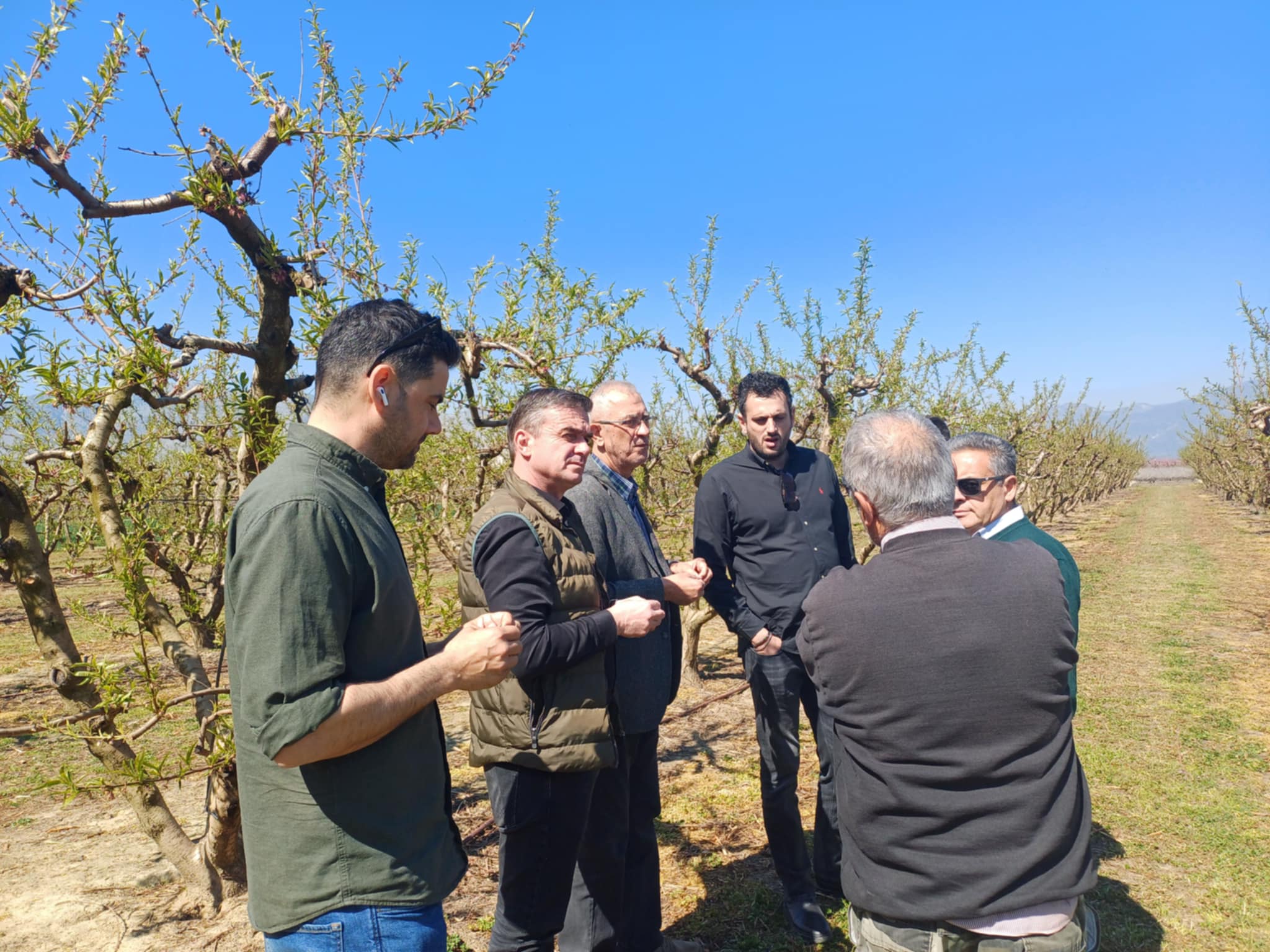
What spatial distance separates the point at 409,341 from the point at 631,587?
1331mm

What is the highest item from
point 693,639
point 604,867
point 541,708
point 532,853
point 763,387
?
point 763,387

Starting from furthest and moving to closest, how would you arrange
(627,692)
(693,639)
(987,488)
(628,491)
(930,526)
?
1. (693,639)
2. (628,491)
3. (627,692)
4. (987,488)
5. (930,526)

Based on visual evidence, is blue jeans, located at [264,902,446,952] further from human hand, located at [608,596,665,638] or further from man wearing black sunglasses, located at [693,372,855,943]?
man wearing black sunglasses, located at [693,372,855,943]

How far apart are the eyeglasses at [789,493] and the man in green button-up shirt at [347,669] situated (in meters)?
2.18

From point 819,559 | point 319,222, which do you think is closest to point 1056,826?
point 819,559

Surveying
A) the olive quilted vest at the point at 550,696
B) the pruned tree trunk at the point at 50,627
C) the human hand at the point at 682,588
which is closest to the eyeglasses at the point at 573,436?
the olive quilted vest at the point at 550,696

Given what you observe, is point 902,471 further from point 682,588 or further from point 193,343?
point 193,343

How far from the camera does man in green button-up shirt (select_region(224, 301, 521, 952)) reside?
51.8 inches

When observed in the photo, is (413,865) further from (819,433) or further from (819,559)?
(819,433)

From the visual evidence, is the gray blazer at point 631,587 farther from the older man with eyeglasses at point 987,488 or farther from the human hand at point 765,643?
the older man with eyeglasses at point 987,488

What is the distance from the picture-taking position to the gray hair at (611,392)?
3041 millimetres

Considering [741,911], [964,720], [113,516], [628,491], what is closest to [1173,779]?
[741,911]

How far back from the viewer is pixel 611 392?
3.06 m

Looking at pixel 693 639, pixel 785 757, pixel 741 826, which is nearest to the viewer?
pixel 785 757
